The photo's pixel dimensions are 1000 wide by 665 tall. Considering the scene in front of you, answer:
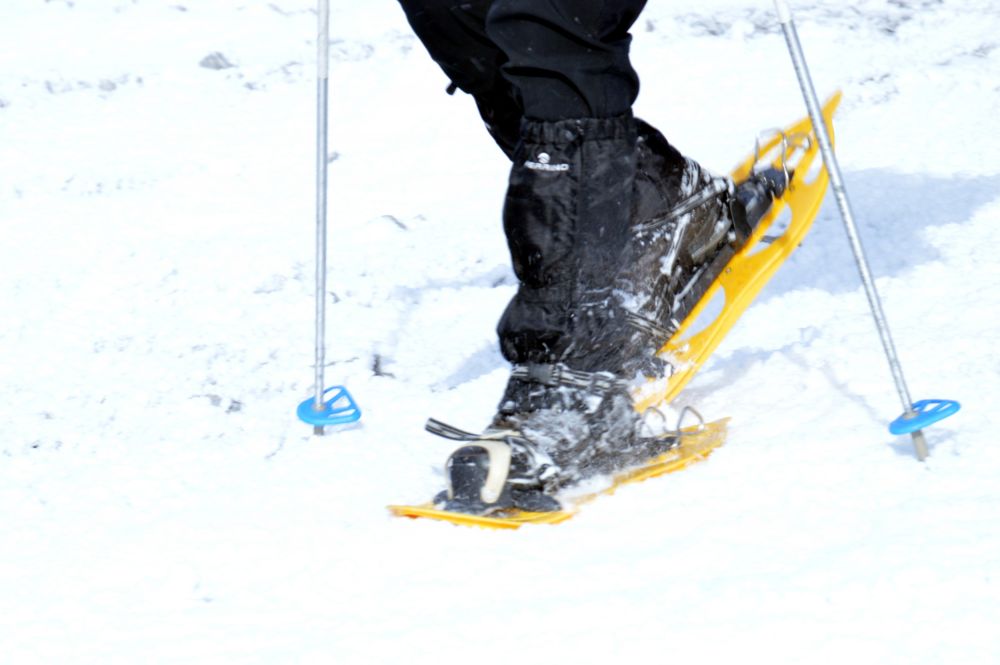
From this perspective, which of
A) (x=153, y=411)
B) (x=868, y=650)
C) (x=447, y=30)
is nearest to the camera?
(x=868, y=650)

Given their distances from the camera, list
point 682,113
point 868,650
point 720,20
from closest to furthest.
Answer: point 868,650, point 682,113, point 720,20

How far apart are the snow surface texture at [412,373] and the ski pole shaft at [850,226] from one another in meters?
0.09

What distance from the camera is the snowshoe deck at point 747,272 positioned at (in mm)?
2121

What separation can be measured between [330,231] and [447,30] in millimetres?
1601

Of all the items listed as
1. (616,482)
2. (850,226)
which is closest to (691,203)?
(850,226)

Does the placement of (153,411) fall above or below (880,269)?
below

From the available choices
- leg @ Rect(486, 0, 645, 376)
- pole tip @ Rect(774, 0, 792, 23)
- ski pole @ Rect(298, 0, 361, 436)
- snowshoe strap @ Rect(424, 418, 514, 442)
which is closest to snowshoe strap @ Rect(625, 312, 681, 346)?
leg @ Rect(486, 0, 645, 376)

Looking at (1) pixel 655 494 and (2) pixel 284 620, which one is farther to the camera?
(1) pixel 655 494

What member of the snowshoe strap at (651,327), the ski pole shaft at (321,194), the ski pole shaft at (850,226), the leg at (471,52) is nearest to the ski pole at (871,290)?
the ski pole shaft at (850,226)

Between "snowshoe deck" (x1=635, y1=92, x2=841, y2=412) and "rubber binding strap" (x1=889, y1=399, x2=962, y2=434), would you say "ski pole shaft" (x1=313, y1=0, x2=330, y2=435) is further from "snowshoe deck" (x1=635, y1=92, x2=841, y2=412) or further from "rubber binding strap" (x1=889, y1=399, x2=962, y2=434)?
"rubber binding strap" (x1=889, y1=399, x2=962, y2=434)

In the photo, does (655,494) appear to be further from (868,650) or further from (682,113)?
(682,113)

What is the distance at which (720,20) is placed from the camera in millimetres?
5402

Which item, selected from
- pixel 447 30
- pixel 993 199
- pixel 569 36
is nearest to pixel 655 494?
pixel 569 36

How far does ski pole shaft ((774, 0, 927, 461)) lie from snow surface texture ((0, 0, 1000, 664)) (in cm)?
9
